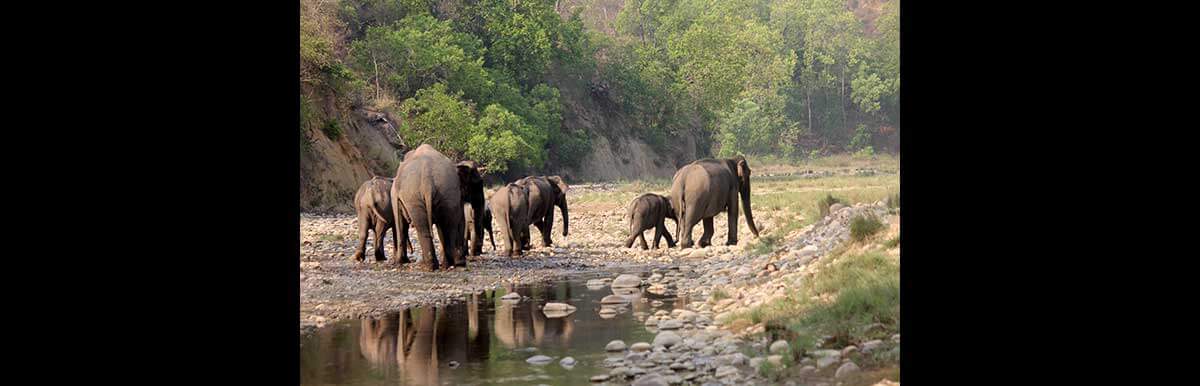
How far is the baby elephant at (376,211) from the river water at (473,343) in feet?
13.5

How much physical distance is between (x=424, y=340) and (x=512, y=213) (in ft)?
29.3

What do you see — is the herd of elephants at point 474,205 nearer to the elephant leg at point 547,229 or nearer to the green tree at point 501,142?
the elephant leg at point 547,229

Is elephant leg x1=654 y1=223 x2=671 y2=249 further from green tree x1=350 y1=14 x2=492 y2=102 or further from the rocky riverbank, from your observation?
green tree x1=350 y1=14 x2=492 y2=102

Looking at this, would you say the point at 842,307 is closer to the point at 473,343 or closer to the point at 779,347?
the point at 779,347

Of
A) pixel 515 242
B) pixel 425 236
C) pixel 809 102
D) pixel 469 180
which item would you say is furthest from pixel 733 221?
pixel 809 102

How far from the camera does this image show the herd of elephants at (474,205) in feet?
49.6

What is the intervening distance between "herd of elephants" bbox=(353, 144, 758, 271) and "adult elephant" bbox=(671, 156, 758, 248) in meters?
0.02

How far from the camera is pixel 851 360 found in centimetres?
725

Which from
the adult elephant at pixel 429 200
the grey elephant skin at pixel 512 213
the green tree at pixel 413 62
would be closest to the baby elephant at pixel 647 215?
the grey elephant skin at pixel 512 213

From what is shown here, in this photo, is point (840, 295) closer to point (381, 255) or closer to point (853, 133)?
point (381, 255)

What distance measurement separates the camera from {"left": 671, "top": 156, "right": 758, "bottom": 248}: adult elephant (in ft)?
67.3

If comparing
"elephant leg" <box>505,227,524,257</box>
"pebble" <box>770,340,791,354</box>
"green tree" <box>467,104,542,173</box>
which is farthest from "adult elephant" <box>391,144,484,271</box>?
"green tree" <box>467,104,542,173</box>

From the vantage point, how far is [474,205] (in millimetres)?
17547
